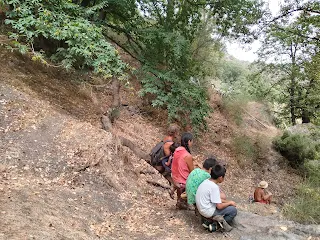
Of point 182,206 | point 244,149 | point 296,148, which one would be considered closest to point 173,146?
point 182,206

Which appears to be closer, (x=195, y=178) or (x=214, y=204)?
(x=214, y=204)

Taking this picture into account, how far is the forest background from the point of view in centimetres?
654

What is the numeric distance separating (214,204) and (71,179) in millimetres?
2623

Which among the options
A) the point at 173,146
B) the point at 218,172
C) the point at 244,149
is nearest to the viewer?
the point at 218,172

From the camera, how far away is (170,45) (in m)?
9.36

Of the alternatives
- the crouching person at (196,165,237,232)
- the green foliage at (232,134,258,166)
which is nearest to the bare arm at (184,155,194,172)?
the crouching person at (196,165,237,232)

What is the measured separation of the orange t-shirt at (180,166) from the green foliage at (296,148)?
9.59m

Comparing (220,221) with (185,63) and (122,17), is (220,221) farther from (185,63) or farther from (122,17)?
(122,17)

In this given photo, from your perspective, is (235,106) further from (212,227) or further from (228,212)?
(212,227)

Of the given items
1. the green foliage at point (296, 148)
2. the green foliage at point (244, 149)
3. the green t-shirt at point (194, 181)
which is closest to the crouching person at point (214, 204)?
the green t-shirt at point (194, 181)

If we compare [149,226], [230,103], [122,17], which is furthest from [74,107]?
[230,103]

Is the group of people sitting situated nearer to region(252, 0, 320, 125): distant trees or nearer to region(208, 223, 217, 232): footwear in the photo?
region(208, 223, 217, 232): footwear

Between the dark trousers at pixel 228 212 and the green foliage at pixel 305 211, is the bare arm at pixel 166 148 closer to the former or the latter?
the dark trousers at pixel 228 212

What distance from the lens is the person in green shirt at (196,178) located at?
465 cm
